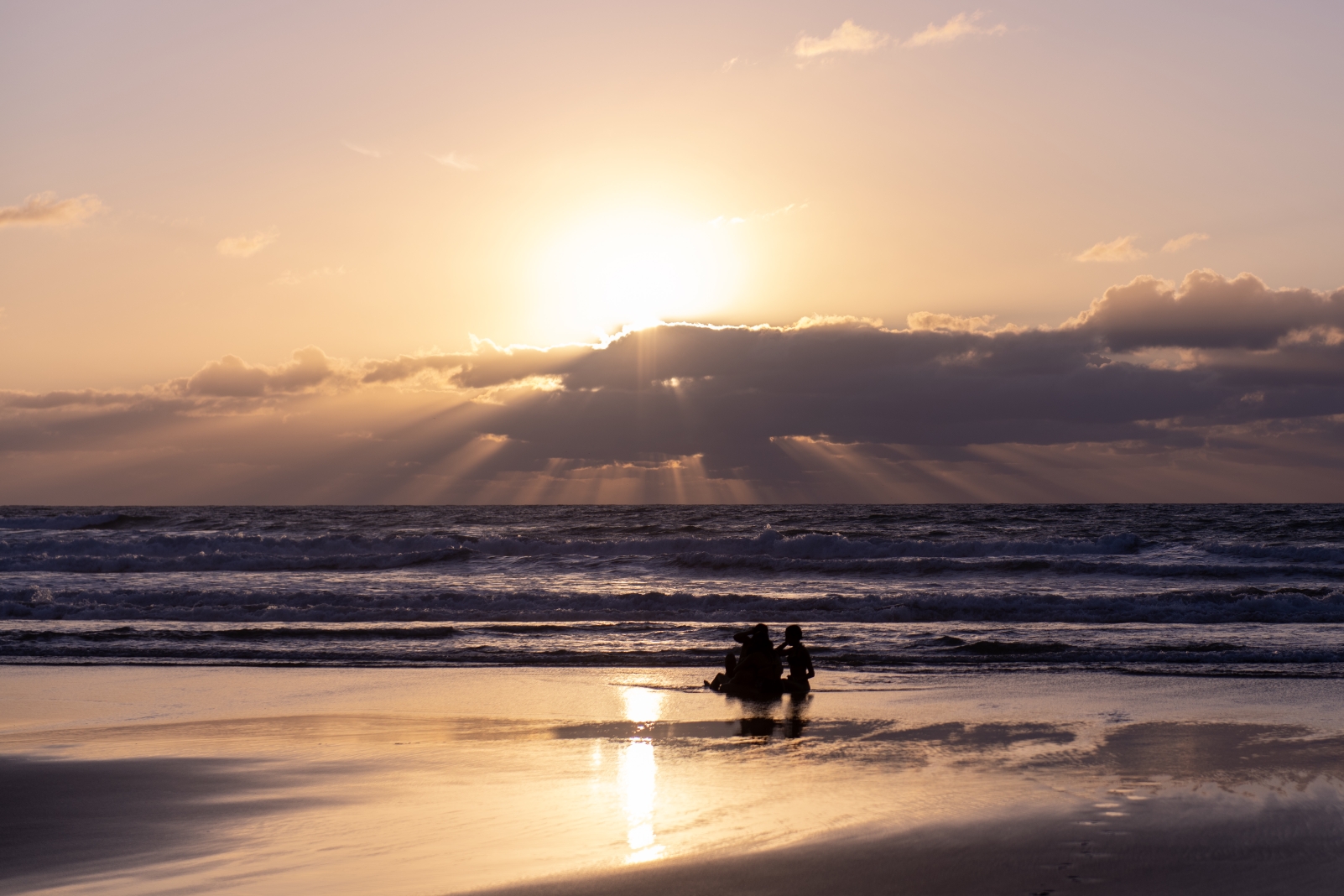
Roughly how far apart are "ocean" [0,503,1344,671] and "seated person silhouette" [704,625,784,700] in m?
1.24

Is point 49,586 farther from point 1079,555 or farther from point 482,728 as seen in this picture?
point 1079,555

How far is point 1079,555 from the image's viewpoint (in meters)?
38.8

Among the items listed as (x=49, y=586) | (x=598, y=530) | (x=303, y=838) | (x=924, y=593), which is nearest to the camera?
(x=303, y=838)

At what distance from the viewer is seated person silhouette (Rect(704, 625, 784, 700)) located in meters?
13.8

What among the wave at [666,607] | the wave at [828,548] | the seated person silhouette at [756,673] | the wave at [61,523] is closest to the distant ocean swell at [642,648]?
the wave at [666,607]

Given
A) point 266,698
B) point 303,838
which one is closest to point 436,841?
point 303,838

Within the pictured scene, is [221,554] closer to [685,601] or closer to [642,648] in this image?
[685,601]

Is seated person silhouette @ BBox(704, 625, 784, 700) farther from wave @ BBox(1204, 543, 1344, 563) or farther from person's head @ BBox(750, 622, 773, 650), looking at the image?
wave @ BBox(1204, 543, 1344, 563)

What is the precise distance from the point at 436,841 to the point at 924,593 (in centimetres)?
2110

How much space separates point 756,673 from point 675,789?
541cm

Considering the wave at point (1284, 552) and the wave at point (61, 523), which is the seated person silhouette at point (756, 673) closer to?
the wave at point (1284, 552)

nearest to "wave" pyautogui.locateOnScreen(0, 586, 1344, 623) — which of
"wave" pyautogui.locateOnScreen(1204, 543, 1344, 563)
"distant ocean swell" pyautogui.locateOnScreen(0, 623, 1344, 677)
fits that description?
"distant ocean swell" pyautogui.locateOnScreen(0, 623, 1344, 677)

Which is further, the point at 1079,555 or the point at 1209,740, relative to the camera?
the point at 1079,555

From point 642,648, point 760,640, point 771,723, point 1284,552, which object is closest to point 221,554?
point 642,648
